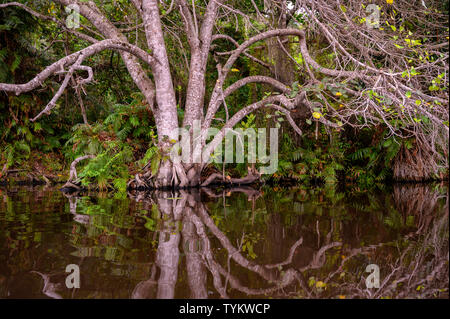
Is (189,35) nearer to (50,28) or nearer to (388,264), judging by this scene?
(50,28)

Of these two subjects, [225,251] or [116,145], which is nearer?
[225,251]

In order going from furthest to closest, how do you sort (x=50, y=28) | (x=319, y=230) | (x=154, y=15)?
1. (x=50, y=28)
2. (x=154, y=15)
3. (x=319, y=230)

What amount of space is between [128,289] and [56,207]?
420 centimetres

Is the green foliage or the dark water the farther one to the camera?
the green foliage

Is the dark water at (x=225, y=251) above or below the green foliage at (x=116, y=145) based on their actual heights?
below

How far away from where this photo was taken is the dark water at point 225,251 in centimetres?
262

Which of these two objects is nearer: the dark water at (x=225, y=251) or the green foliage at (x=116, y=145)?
the dark water at (x=225, y=251)

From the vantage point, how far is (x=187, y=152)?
30.4ft

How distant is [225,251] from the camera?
3527 mm

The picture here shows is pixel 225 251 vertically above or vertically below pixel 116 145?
below

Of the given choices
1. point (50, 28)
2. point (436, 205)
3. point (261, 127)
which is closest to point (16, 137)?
point (50, 28)

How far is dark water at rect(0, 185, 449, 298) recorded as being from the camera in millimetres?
2619
